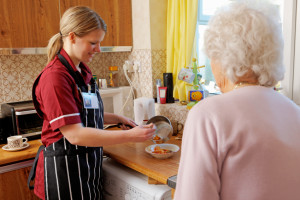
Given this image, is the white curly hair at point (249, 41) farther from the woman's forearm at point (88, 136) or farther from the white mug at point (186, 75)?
the white mug at point (186, 75)

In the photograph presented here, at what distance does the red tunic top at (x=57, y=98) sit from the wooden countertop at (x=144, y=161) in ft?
1.40

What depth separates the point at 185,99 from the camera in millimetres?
2322

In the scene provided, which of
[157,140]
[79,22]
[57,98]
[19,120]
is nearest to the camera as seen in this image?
[57,98]

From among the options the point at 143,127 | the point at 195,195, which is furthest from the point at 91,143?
the point at 195,195

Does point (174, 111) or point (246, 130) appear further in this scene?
point (174, 111)

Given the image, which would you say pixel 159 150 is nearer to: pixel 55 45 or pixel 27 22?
pixel 55 45

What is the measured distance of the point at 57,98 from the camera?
126 cm

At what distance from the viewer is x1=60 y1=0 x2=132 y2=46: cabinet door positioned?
7.70 feet

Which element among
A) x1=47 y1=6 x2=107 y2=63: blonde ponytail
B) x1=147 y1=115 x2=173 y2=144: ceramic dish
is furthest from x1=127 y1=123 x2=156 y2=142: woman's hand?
x1=47 y1=6 x2=107 y2=63: blonde ponytail

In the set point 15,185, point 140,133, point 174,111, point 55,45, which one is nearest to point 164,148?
point 140,133

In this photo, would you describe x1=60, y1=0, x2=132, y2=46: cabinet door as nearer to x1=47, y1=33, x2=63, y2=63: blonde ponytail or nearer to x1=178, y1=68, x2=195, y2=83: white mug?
x1=178, y1=68, x2=195, y2=83: white mug

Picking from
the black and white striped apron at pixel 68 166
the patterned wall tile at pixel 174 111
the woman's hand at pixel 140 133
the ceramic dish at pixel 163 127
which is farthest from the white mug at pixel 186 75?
the black and white striped apron at pixel 68 166

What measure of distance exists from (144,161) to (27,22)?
127 cm

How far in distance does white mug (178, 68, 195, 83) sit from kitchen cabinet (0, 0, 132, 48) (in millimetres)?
681
